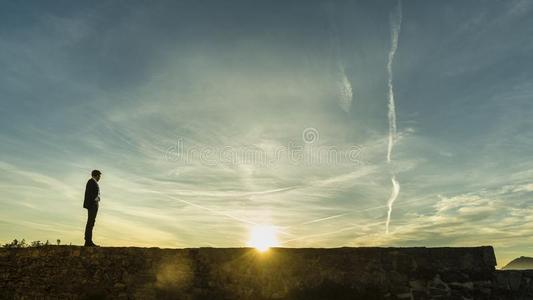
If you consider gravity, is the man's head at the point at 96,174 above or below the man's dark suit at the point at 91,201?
above

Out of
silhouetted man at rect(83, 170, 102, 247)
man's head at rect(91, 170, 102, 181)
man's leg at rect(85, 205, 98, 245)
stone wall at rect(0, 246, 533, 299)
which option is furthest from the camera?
man's head at rect(91, 170, 102, 181)

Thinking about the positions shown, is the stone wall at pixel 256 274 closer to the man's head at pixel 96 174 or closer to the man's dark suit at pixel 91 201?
the man's dark suit at pixel 91 201

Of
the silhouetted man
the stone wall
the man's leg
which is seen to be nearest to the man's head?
the silhouetted man

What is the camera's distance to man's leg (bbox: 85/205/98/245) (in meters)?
6.88

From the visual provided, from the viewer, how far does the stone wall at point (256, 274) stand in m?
5.36

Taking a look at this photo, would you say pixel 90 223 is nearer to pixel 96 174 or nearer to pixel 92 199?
pixel 92 199

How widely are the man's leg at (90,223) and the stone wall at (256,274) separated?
0.92 m

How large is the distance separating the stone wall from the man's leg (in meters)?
0.92

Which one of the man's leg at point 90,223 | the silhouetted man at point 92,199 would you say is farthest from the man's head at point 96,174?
the man's leg at point 90,223

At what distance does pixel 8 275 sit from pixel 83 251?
1.20 meters

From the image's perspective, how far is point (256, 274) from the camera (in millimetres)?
5684

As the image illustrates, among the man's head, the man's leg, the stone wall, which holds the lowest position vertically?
the stone wall

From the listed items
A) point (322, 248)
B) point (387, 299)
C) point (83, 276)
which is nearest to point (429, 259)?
point (387, 299)

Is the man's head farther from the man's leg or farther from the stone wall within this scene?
the stone wall
